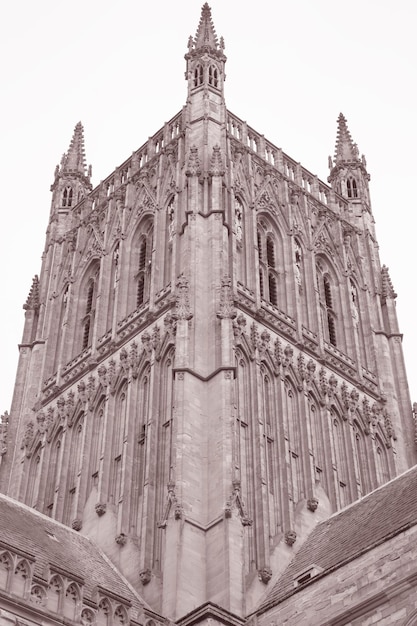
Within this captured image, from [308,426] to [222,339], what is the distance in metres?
4.22

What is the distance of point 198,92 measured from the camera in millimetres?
45031

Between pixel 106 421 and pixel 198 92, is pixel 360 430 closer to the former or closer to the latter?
pixel 106 421

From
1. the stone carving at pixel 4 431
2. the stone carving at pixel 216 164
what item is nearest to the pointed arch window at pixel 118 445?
the stone carving at pixel 4 431

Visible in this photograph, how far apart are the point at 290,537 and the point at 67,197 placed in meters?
22.3

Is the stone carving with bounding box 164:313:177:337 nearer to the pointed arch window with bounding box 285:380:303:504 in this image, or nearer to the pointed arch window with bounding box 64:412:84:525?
the pointed arch window with bounding box 285:380:303:504

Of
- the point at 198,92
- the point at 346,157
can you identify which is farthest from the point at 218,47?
the point at 346,157

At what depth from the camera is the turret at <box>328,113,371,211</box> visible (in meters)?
49.5

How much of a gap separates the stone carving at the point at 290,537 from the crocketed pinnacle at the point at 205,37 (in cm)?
2247

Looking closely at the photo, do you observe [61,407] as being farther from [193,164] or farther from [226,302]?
[193,164]

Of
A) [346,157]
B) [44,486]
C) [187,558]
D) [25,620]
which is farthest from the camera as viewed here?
[346,157]

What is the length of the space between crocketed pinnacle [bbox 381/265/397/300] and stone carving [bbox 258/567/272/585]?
16663mm

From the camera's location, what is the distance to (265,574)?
31.1 m

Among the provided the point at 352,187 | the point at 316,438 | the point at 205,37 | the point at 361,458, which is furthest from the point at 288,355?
the point at 205,37

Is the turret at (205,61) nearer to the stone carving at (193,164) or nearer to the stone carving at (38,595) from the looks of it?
the stone carving at (193,164)
